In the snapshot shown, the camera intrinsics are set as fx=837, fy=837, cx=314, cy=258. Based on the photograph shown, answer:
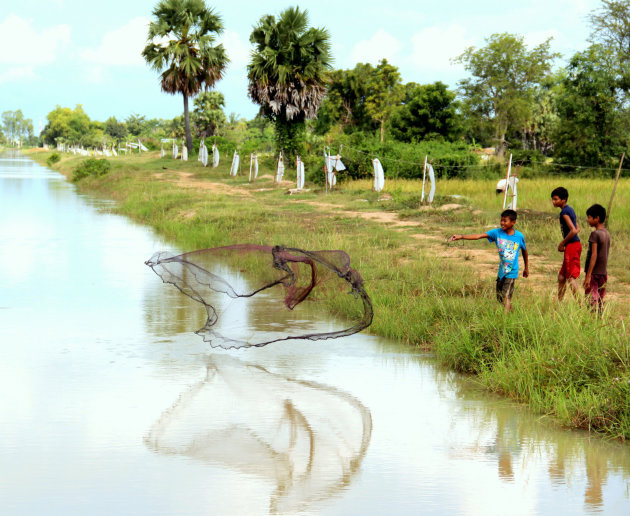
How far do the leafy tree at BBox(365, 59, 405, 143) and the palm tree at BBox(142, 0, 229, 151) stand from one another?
58.6ft

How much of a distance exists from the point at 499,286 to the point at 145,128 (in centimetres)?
11885

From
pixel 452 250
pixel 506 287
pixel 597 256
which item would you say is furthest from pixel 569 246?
pixel 452 250

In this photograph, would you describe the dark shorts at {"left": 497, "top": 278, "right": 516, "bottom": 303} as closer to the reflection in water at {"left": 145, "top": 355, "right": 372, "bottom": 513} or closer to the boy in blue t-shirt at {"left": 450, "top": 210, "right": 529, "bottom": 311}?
the boy in blue t-shirt at {"left": 450, "top": 210, "right": 529, "bottom": 311}

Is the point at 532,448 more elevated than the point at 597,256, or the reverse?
the point at 597,256

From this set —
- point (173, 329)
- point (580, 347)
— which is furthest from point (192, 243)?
point (580, 347)

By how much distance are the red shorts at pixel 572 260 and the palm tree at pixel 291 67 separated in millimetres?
28034

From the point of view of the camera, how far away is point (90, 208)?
29.0 meters

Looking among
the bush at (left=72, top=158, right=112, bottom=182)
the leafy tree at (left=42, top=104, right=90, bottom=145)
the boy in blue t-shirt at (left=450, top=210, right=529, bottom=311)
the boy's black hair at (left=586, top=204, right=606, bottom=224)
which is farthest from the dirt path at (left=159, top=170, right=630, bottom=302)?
the leafy tree at (left=42, top=104, right=90, bottom=145)

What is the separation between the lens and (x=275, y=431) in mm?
6418

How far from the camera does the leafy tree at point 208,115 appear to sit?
59.9 m

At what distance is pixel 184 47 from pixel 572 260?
1640 inches

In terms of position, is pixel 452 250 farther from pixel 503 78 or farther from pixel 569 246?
pixel 503 78

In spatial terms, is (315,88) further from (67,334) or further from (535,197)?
(67,334)

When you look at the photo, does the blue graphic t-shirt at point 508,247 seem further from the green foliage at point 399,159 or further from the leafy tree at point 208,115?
the leafy tree at point 208,115
